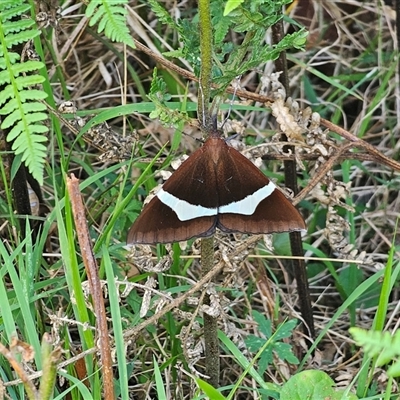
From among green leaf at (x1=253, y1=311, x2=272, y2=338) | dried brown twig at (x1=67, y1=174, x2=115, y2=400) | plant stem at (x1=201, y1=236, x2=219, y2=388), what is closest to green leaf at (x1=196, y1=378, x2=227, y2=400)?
dried brown twig at (x1=67, y1=174, x2=115, y2=400)

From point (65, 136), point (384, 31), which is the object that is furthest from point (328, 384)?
point (384, 31)

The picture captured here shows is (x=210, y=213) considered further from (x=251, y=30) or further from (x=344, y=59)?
(x=344, y=59)

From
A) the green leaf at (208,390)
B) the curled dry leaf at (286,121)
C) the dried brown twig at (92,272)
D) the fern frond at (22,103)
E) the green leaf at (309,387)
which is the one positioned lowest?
the green leaf at (309,387)

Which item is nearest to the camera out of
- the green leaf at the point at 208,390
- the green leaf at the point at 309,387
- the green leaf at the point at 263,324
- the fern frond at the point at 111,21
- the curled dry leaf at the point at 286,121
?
the fern frond at the point at 111,21

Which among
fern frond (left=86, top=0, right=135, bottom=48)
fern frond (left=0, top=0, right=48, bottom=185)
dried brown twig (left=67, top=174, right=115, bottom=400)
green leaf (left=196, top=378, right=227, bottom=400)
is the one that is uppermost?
fern frond (left=86, top=0, right=135, bottom=48)

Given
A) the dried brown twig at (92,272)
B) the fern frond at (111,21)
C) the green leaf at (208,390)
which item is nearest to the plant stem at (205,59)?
the fern frond at (111,21)

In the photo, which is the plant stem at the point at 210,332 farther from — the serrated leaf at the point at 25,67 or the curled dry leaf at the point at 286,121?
the serrated leaf at the point at 25,67

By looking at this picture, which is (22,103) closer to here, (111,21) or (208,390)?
(111,21)

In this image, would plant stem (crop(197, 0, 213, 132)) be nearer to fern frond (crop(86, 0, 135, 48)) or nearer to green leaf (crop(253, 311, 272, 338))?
fern frond (crop(86, 0, 135, 48))
